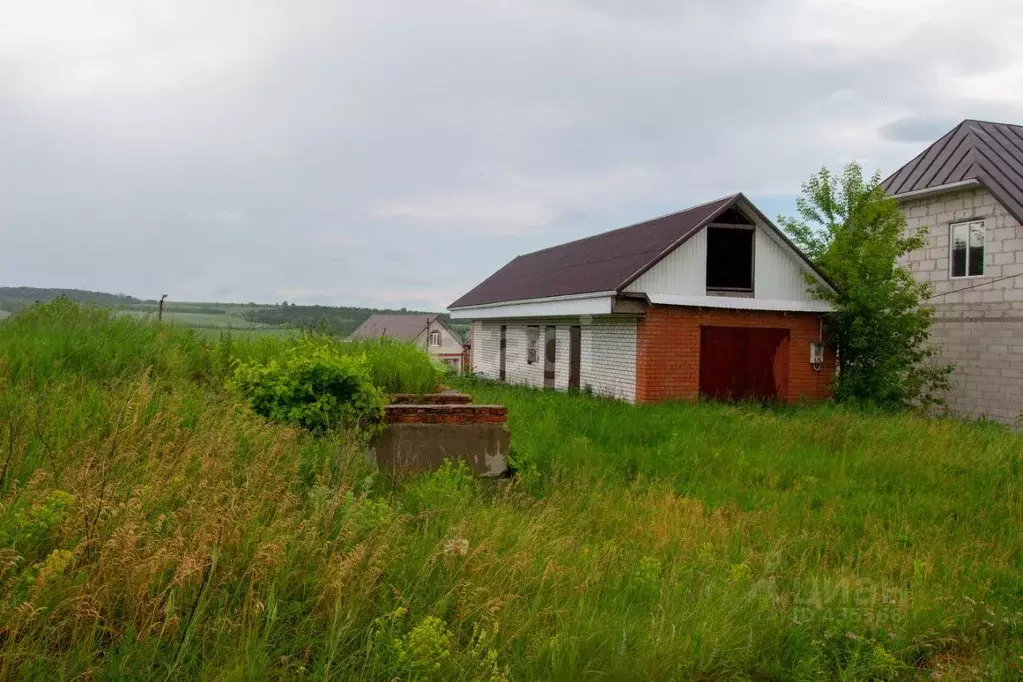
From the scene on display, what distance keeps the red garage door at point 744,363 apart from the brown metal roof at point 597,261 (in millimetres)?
2293

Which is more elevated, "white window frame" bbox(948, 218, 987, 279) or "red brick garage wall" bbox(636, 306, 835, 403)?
"white window frame" bbox(948, 218, 987, 279)

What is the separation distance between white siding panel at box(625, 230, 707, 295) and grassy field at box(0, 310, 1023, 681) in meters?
7.96

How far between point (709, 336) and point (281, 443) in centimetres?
1257

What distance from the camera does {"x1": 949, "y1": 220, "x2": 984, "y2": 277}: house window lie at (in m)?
16.7

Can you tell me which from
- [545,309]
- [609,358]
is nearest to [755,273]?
[609,358]

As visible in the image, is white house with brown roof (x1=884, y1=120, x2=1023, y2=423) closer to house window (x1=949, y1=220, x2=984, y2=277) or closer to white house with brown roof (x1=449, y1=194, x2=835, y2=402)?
house window (x1=949, y1=220, x2=984, y2=277)

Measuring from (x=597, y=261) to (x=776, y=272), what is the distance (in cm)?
499

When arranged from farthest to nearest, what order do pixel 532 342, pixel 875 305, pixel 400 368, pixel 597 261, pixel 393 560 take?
pixel 532 342
pixel 597 261
pixel 875 305
pixel 400 368
pixel 393 560

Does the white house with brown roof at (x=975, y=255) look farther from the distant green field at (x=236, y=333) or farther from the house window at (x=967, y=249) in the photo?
the distant green field at (x=236, y=333)

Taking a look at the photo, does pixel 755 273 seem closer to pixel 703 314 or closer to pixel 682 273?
pixel 703 314

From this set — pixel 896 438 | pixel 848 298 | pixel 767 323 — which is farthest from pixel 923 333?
pixel 896 438

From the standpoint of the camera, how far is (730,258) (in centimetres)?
1719

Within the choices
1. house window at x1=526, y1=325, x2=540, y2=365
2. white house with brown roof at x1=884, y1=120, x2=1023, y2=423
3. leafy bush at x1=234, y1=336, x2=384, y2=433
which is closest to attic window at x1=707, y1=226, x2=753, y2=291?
white house with brown roof at x1=884, y1=120, x2=1023, y2=423

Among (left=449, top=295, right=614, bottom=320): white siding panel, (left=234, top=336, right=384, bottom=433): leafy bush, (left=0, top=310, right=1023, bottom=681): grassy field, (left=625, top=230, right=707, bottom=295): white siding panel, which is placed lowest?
(left=0, top=310, right=1023, bottom=681): grassy field
